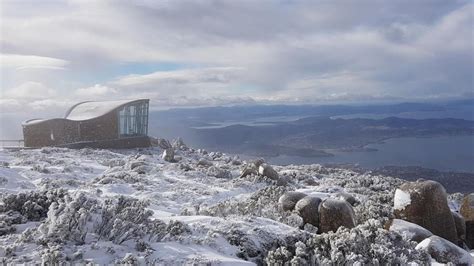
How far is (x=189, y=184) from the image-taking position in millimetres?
16422

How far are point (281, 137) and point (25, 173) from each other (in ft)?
520

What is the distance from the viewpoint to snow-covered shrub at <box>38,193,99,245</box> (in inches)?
199

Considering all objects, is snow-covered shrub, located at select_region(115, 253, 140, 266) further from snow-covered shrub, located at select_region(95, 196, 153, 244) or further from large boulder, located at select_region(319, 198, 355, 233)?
large boulder, located at select_region(319, 198, 355, 233)

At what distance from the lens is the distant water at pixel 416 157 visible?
105188 millimetres

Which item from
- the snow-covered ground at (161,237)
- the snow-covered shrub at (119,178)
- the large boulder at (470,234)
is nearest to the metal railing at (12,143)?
the snow-covered shrub at (119,178)

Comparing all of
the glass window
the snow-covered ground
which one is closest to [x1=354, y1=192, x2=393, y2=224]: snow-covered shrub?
the snow-covered ground

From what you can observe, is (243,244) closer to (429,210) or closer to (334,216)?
(334,216)

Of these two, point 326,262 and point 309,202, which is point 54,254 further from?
point 309,202

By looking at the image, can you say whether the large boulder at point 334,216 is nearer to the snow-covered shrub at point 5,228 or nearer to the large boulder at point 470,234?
the large boulder at point 470,234

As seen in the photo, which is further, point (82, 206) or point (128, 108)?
point (128, 108)

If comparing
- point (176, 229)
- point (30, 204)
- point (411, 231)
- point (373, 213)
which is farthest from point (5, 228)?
point (373, 213)

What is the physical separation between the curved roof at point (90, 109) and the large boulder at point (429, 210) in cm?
3052

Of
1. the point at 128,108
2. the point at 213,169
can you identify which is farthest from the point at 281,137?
the point at 213,169

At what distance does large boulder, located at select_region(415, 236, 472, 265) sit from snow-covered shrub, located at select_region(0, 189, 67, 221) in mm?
6953
